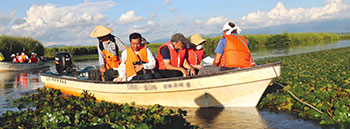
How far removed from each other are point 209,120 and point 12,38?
1357 inches

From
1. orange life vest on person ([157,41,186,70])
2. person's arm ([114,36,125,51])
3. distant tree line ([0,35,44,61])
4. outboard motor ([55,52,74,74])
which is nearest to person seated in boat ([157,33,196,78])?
orange life vest on person ([157,41,186,70])

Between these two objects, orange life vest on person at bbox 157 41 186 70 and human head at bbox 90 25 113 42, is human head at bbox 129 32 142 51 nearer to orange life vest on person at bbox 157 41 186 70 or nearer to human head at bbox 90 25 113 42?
orange life vest on person at bbox 157 41 186 70

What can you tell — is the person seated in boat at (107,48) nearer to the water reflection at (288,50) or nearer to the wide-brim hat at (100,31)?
the wide-brim hat at (100,31)

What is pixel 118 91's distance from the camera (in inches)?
292

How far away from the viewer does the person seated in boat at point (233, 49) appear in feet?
19.8

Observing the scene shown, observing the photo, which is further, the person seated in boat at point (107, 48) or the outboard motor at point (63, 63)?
the outboard motor at point (63, 63)

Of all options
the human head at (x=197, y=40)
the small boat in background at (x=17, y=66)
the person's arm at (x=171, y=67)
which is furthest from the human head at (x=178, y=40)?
the small boat in background at (x=17, y=66)

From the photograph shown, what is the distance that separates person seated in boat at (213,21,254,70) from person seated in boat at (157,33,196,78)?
2.95 feet

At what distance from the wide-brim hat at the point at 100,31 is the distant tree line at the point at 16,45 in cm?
2518

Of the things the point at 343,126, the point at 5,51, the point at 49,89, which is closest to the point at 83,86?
the point at 49,89

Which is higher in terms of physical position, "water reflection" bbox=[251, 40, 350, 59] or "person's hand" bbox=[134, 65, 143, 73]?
"water reflection" bbox=[251, 40, 350, 59]

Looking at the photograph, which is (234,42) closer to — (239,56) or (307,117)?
(239,56)

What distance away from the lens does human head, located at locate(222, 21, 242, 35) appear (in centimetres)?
609

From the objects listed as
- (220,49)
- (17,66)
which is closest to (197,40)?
(220,49)
